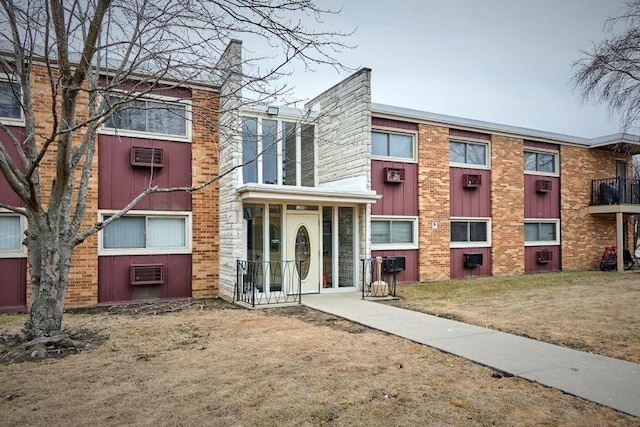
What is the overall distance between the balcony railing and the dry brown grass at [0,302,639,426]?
49.0 feet

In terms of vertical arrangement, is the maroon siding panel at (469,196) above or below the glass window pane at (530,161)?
below

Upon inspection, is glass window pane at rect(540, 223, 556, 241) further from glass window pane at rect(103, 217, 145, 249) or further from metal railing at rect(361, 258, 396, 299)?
glass window pane at rect(103, 217, 145, 249)

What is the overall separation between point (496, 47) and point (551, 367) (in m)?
10.6

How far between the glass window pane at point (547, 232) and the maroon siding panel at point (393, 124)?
6.76 metres

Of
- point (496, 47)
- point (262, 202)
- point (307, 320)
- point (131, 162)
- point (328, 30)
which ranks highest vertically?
point (496, 47)

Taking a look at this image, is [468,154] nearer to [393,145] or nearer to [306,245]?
[393,145]

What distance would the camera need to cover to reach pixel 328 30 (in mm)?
5254

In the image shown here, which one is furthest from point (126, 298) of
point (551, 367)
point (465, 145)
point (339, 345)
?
point (465, 145)

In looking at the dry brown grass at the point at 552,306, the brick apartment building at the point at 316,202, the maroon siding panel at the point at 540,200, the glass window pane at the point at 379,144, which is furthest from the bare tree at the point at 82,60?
the maroon siding panel at the point at 540,200

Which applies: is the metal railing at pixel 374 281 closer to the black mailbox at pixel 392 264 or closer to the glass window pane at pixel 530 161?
the black mailbox at pixel 392 264

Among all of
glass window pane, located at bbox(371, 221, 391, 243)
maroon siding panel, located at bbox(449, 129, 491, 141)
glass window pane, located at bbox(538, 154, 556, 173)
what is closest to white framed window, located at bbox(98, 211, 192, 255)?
glass window pane, located at bbox(371, 221, 391, 243)

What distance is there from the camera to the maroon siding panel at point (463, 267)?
1430cm

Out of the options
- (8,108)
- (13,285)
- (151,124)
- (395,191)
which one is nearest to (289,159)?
(395,191)

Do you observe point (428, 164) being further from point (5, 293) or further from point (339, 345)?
point (5, 293)
